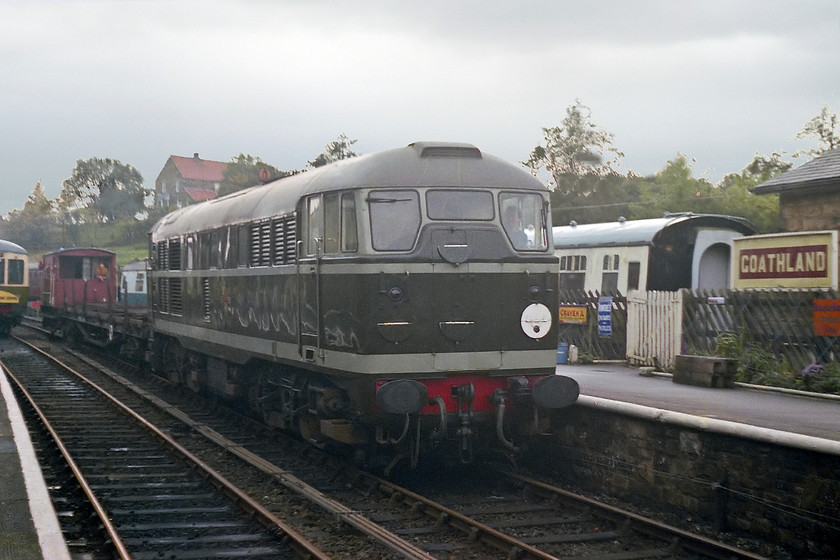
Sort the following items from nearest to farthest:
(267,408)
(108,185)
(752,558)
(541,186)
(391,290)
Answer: (752,558)
(391,290)
(541,186)
(267,408)
(108,185)

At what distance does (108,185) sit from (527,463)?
103 metres

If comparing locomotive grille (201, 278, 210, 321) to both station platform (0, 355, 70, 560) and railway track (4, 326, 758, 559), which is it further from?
station platform (0, 355, 70, 560)

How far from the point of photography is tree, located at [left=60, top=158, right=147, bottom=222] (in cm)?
10562

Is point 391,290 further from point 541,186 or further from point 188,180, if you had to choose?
point 188,180

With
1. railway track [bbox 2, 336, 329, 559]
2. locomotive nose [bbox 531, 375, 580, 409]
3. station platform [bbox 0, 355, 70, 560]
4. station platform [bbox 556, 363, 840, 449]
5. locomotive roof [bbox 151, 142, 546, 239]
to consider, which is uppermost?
locomotive roof [bbox 151, 142, 546, 239]

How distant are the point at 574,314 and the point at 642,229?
7.37 feet

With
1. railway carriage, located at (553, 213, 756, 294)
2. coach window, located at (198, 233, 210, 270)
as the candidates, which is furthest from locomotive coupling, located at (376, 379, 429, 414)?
railway carriage, located at (553, 213, 756, 294)

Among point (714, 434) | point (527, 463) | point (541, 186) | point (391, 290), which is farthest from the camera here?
point (527, 463)

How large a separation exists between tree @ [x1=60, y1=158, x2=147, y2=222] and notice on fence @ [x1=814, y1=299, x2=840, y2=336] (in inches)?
3951

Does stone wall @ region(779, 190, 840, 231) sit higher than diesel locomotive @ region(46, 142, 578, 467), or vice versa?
stone wall @ region(779, 190, 840, 231)

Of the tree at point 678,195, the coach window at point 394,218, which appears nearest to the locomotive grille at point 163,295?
the coach window at point 394,218

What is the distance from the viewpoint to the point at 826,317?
1295cm

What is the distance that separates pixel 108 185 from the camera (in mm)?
106438

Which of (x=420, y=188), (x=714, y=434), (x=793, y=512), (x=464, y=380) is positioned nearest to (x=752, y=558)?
(x=793, y=512)
